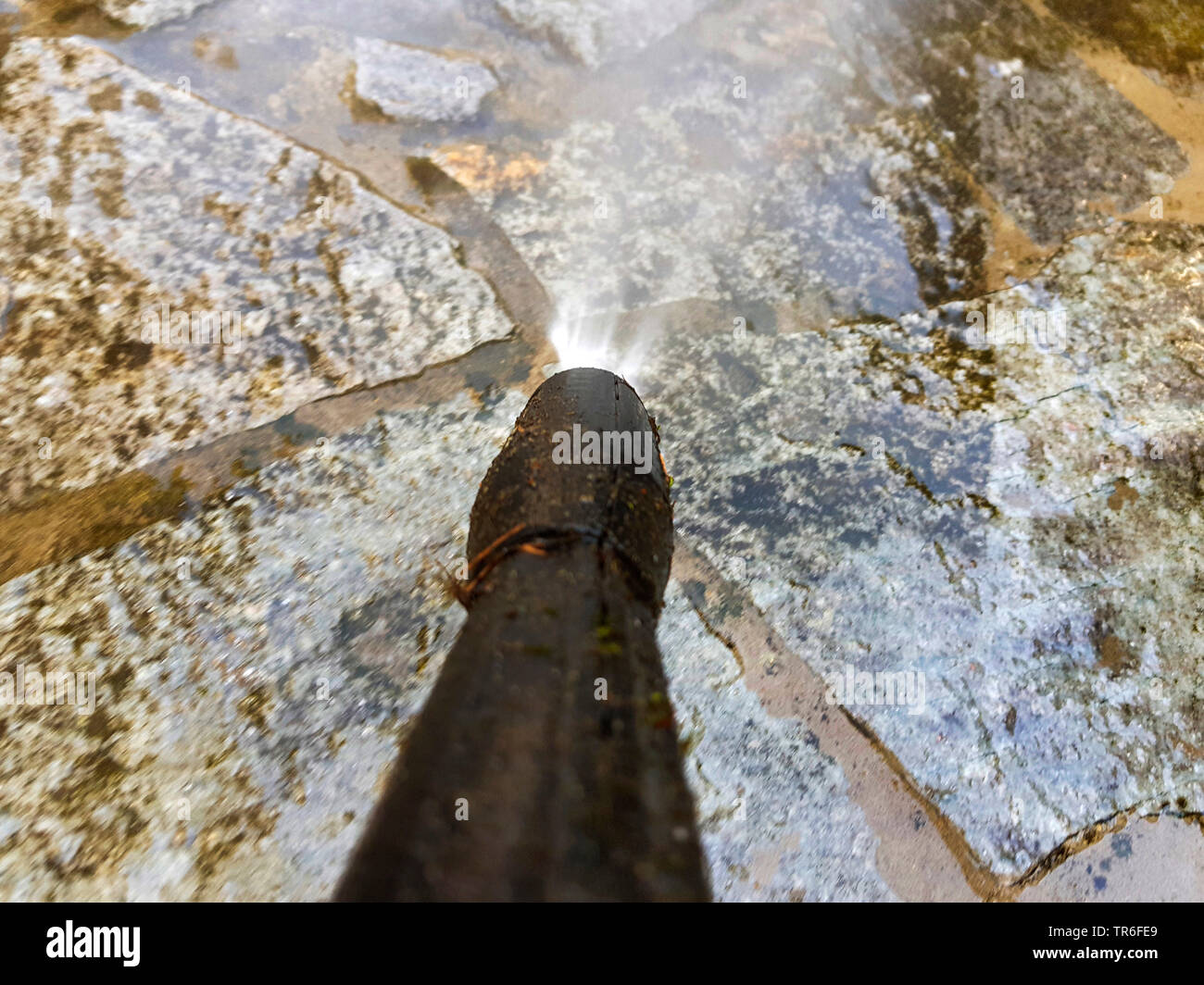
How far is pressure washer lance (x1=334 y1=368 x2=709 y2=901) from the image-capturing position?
0.55 m

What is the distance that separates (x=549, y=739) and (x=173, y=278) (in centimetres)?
176

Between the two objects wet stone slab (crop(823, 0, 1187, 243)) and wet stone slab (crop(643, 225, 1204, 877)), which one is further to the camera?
wet stone slab (crop(823, 0, 1187, 243))

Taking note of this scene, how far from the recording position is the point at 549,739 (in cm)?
65

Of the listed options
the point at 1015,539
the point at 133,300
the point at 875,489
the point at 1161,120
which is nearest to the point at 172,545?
the point at 133,300

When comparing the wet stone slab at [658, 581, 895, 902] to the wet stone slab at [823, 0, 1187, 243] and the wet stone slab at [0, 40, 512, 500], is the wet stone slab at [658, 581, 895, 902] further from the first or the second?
the wet stone slab at [823, 0, 1187, 243]

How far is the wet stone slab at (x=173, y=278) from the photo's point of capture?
162 cm

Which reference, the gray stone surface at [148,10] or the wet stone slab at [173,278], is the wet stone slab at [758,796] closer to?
the wet stone slab at [173,278]
